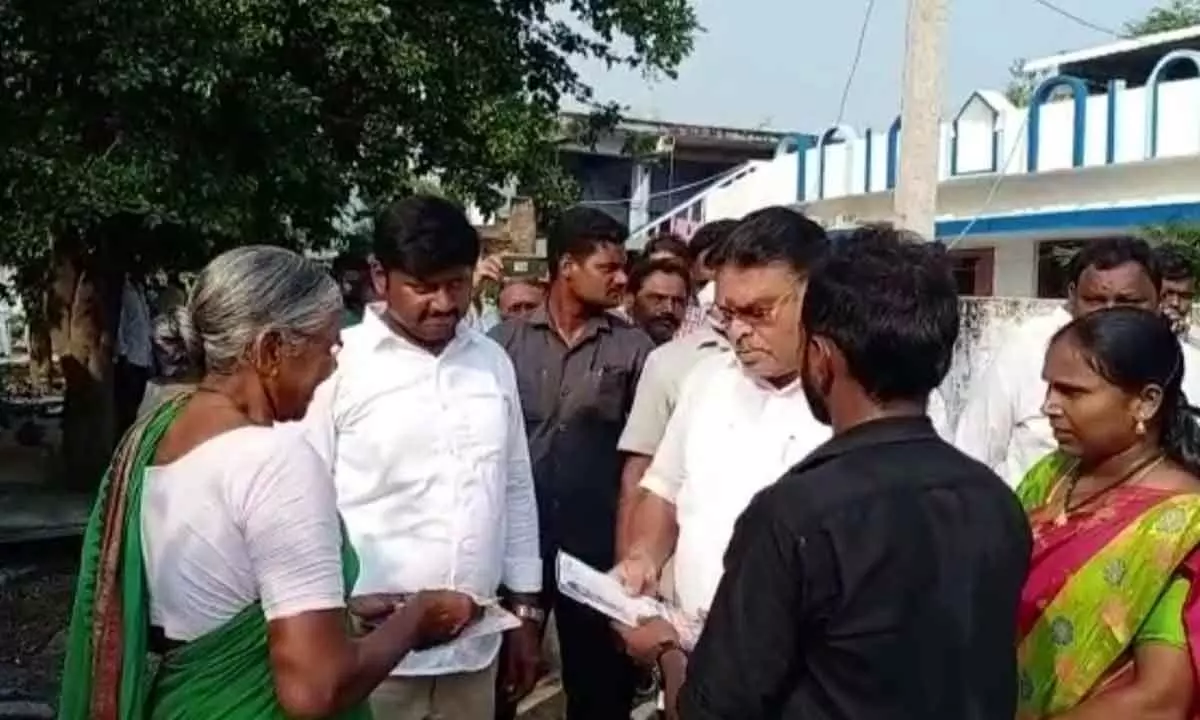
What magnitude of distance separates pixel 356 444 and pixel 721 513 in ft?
2.71

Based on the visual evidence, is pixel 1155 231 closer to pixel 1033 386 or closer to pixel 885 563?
pixel 1033 386

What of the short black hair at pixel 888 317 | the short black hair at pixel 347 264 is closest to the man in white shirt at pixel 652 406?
the short black hair at pixel 888 317

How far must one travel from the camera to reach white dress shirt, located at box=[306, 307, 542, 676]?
11.0 ft

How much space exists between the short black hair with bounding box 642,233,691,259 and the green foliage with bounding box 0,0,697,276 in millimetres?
4067

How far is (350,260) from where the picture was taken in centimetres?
795

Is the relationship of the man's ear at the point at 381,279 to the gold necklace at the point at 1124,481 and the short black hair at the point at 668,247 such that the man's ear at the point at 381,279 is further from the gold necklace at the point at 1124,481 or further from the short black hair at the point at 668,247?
the short black hair at the point at 668,247

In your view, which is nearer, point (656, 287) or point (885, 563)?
point (885, 563)

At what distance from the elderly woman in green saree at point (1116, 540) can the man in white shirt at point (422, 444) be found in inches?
50.6

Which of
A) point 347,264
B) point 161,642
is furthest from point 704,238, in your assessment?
point 347,264

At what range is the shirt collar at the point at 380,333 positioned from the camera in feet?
11.3

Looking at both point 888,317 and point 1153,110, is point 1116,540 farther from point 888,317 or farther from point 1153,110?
point 1153,110

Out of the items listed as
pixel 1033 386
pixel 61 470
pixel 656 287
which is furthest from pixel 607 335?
pixel 61 470

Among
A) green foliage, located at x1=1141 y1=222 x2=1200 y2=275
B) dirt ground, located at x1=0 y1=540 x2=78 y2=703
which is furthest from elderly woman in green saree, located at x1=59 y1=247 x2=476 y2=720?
green foliage, located at x1=1141 y1=222 x2=1200 y2=275

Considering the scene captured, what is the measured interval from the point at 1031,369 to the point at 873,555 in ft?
6.95
